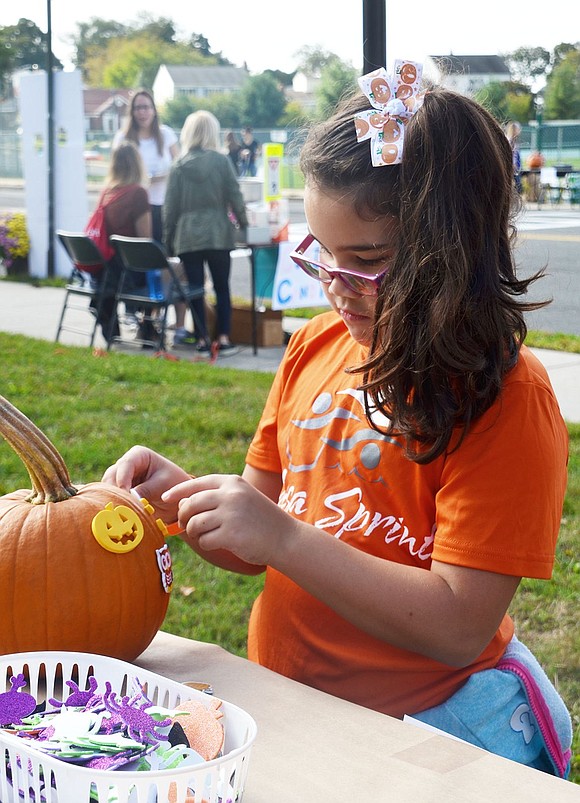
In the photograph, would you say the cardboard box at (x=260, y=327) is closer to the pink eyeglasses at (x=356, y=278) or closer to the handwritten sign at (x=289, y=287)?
the handwritten sign at (x=289, y=287)

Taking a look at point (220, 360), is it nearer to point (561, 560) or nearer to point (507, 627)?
point (561, 560)

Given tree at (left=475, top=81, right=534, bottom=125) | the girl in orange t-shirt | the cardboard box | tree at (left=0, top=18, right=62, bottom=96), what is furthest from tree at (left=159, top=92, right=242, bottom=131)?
the girl in orange t-shirt

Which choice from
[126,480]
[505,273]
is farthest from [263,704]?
[505,273]

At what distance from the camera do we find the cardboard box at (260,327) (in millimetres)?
8023

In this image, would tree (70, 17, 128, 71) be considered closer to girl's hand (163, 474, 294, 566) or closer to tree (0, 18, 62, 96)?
tree (0, 18, 62, 96)

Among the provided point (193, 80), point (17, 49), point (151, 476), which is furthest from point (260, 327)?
point (193, 80)

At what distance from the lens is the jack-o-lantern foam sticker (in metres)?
1.37

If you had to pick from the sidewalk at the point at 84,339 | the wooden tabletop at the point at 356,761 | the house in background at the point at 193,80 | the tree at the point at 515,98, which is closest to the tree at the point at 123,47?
the house in background at the point at 193,80

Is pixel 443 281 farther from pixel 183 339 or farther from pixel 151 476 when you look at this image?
pixel 183 339

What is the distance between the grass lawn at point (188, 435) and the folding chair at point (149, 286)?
57cm

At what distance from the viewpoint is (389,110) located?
144 cm

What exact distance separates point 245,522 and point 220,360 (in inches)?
248

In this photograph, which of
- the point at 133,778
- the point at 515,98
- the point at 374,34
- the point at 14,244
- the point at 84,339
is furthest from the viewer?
the point at 14,244

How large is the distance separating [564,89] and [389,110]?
420 cm
